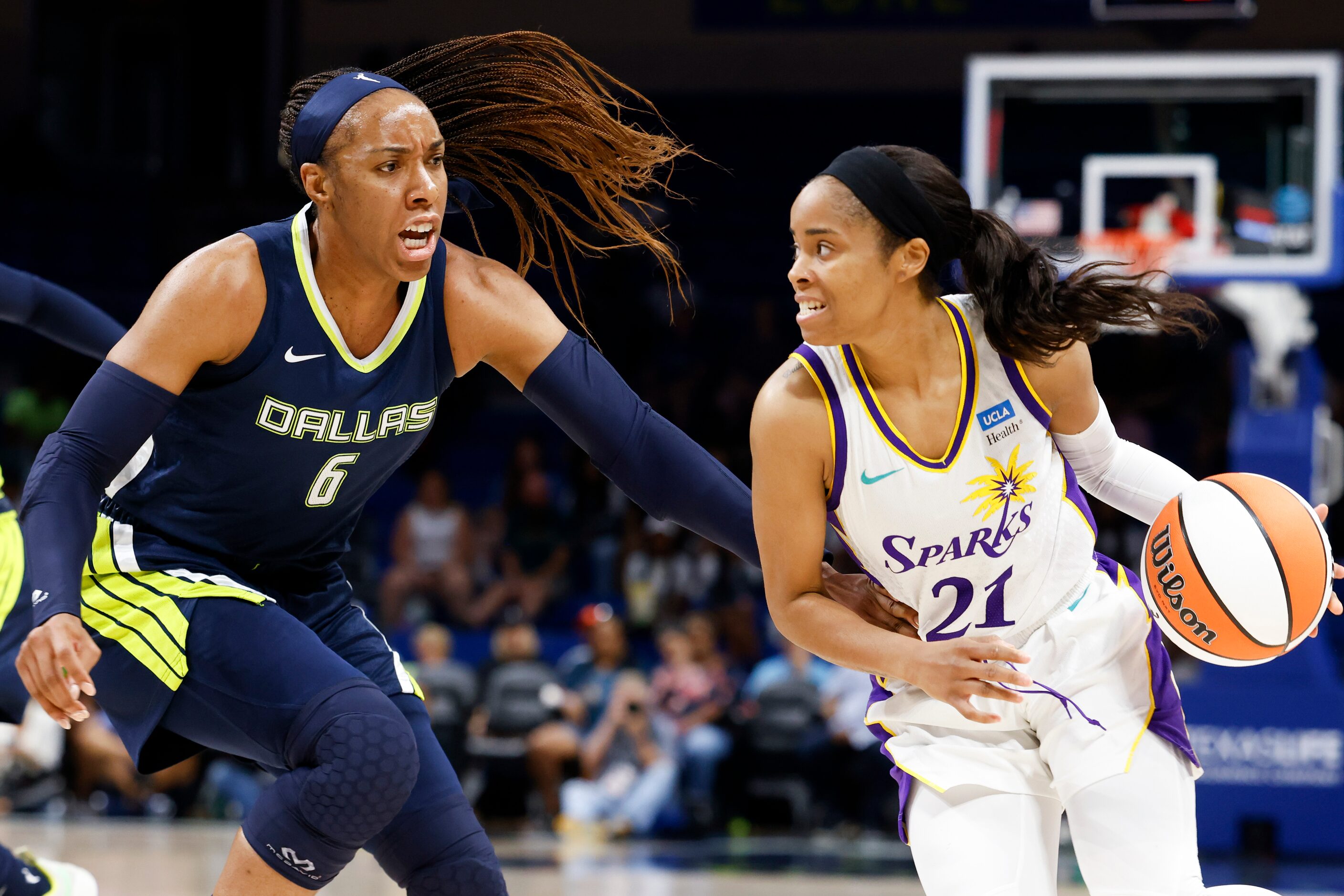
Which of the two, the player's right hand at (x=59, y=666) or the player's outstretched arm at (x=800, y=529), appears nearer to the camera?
the player's right hand at (x=59, y=666)

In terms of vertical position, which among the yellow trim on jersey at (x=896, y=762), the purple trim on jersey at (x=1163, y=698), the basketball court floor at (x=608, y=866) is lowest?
the basketball court floor at (x=608, y=866)

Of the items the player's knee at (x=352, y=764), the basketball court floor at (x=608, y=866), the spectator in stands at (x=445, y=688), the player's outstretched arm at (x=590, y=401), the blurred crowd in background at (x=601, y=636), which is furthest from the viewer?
the spectator in stands at (x=445, y=688)

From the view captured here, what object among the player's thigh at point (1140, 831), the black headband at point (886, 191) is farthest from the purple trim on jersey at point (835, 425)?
the player's thigh at point (1140, 831)

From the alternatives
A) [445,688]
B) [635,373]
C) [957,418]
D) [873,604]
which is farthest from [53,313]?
[635,373]

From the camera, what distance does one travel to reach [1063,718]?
8.81 ft

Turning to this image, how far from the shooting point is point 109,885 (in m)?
5.89

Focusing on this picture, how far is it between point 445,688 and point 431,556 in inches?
73.8

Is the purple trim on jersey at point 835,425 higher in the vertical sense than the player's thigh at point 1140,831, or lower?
higher

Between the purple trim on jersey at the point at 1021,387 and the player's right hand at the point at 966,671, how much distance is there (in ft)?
1.62

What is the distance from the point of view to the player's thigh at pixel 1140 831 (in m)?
2.56

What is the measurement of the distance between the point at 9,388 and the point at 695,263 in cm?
616

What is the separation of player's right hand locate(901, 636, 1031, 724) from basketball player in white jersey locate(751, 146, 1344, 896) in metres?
0.06

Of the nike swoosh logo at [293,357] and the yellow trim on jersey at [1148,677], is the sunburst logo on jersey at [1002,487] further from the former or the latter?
the nike swoosh logo at [293,357]

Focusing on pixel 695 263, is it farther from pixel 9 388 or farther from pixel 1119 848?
pixel 1119 848
